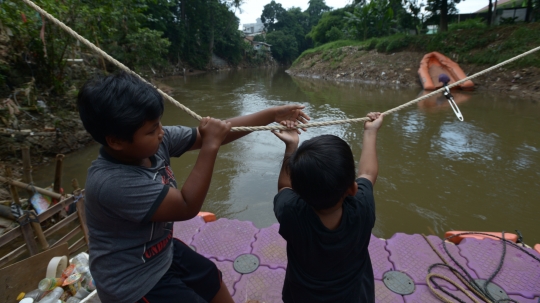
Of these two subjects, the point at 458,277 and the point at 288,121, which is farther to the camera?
the point at 458,277

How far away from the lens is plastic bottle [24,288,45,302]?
5.39ft

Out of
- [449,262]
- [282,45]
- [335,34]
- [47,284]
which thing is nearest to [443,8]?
[335,34]

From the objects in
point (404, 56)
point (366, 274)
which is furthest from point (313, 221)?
point (404, 56)

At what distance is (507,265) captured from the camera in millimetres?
1938

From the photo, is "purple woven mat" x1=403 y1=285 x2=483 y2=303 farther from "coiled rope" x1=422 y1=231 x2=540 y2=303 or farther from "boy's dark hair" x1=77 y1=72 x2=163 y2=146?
"boy's dark hair" x1=77 y1=72 x2=163 y2=146

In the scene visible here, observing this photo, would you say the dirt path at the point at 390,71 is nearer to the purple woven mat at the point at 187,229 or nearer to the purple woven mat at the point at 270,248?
the purple woven mat at the point at 270,248

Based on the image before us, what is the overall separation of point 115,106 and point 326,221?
0.70 meters

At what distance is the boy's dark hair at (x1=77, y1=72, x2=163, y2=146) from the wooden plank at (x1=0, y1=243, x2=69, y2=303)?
1315 mm

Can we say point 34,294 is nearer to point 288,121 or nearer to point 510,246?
point 288,121

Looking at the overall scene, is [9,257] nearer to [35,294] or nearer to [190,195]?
[35,294]

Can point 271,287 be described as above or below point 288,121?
below

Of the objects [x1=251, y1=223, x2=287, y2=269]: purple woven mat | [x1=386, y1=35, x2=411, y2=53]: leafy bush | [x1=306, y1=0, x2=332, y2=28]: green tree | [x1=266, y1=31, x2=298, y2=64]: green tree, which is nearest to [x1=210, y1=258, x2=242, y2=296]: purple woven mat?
[x1=251, y1=223, x2=287, y2=269]: purple woven mat

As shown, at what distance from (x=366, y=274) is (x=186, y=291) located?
2.16 feet

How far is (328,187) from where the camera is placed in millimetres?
889
